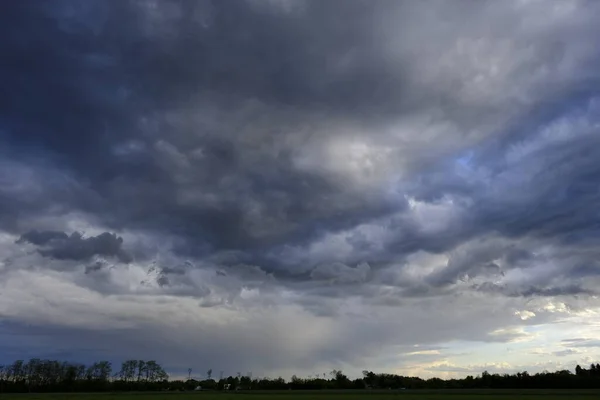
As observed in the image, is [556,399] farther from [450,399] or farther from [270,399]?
[270,399]

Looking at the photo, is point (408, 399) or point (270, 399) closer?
point (408, 399)

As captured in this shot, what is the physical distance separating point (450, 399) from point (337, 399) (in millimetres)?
28833

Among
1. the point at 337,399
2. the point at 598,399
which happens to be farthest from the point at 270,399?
the point at 598,399

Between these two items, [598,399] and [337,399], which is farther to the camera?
[337,399]

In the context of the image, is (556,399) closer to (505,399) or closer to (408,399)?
(505,399)

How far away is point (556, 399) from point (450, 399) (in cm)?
2464

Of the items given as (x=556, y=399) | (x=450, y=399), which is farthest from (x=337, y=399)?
(x=556, y=399)

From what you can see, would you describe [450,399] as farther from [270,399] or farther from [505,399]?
[270,399]

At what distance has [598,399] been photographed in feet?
389

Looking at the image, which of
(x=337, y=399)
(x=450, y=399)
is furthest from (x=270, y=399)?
(x=450, y=399)

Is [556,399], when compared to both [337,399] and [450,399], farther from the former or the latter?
[337,399]

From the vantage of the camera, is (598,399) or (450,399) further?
(450,399)

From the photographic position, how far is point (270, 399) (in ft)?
441

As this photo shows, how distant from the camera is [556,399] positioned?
119875 mm
